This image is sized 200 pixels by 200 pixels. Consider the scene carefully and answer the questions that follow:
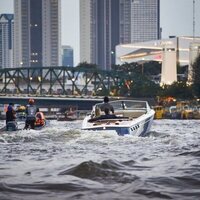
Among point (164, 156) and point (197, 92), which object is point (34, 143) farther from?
point (197, 92)

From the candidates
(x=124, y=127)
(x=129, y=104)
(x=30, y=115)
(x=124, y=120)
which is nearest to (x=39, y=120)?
(x=30, y=115)

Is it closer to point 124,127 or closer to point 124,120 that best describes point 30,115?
point 124,120

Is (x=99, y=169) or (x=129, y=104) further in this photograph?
(x=129, y=104)

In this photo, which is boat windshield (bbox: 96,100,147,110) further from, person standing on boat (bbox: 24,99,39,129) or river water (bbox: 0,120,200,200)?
river water (bbox: 0,120,200,200)

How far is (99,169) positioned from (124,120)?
10.1 meters

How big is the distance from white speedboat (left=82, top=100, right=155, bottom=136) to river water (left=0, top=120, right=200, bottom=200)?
302 mm

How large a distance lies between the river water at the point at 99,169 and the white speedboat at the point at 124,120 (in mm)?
302

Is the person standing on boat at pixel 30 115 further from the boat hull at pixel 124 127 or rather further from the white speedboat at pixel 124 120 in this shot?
the boat hull at pixel 124 127

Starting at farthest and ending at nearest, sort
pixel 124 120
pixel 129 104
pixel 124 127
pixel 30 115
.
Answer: pixel 129 104
pixel 30 115
pixel 124 120
pixel 124 127

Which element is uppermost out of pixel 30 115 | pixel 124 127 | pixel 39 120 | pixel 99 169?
pixel 99 169

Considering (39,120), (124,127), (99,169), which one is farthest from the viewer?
(39,120)

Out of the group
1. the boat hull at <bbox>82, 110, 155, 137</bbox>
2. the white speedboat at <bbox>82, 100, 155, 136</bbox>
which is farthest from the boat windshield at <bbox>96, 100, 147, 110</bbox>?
the boat hull at <bbox>82, 110, 155, 137</bbox>

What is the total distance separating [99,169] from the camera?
14.0 metres

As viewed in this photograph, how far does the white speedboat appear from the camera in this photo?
900 inches
